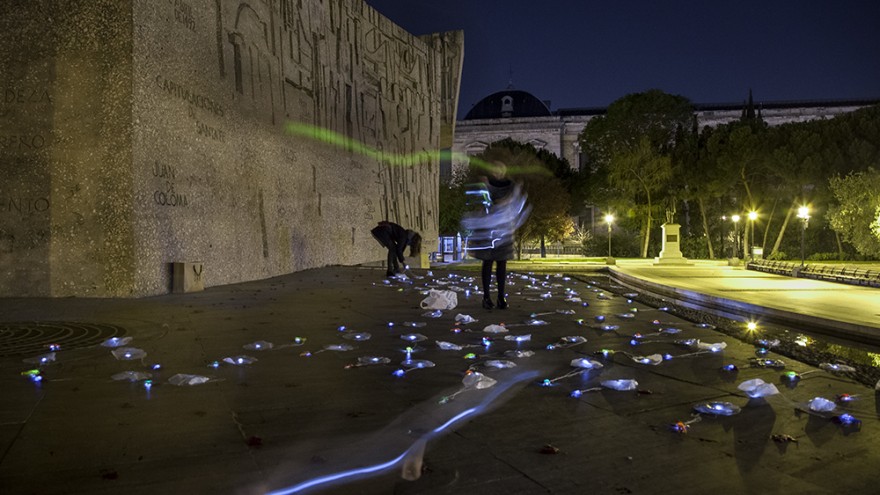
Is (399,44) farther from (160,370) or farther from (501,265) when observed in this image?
(160,370)

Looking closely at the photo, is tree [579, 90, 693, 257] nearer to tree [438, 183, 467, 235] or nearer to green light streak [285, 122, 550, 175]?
tree [438, 183, 467, 235]

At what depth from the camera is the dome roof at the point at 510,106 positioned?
87.2m

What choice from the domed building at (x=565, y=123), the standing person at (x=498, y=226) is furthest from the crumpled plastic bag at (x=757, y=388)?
the domed building at (x=565, y=123)

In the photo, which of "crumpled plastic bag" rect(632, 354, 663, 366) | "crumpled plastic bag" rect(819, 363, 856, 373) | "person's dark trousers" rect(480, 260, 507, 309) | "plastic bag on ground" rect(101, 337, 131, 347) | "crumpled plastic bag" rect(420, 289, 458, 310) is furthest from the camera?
"crumpled plastic bag" rect(420, 289, 458, 310)

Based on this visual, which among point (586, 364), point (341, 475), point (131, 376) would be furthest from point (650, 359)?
point (131, 376)

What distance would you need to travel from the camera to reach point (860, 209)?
29.9m

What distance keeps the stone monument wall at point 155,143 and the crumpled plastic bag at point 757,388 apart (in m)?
8.03

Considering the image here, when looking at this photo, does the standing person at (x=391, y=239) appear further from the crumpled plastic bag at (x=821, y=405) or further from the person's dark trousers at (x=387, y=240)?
the crumpled plastic bag at (x=821, y=405)

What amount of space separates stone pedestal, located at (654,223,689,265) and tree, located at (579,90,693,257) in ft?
24.2

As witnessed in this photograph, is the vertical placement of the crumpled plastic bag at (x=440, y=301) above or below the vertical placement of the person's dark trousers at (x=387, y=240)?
below

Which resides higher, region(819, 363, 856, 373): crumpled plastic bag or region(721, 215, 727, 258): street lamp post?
region(721, 215, 727, 258): street lamp post

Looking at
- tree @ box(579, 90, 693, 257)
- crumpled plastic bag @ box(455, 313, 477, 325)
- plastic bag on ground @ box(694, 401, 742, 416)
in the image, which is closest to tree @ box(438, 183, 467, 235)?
tree @ box(579, 90, 693, 257)

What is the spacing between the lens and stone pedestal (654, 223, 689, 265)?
34.6 meters

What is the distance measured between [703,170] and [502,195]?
124 feet
